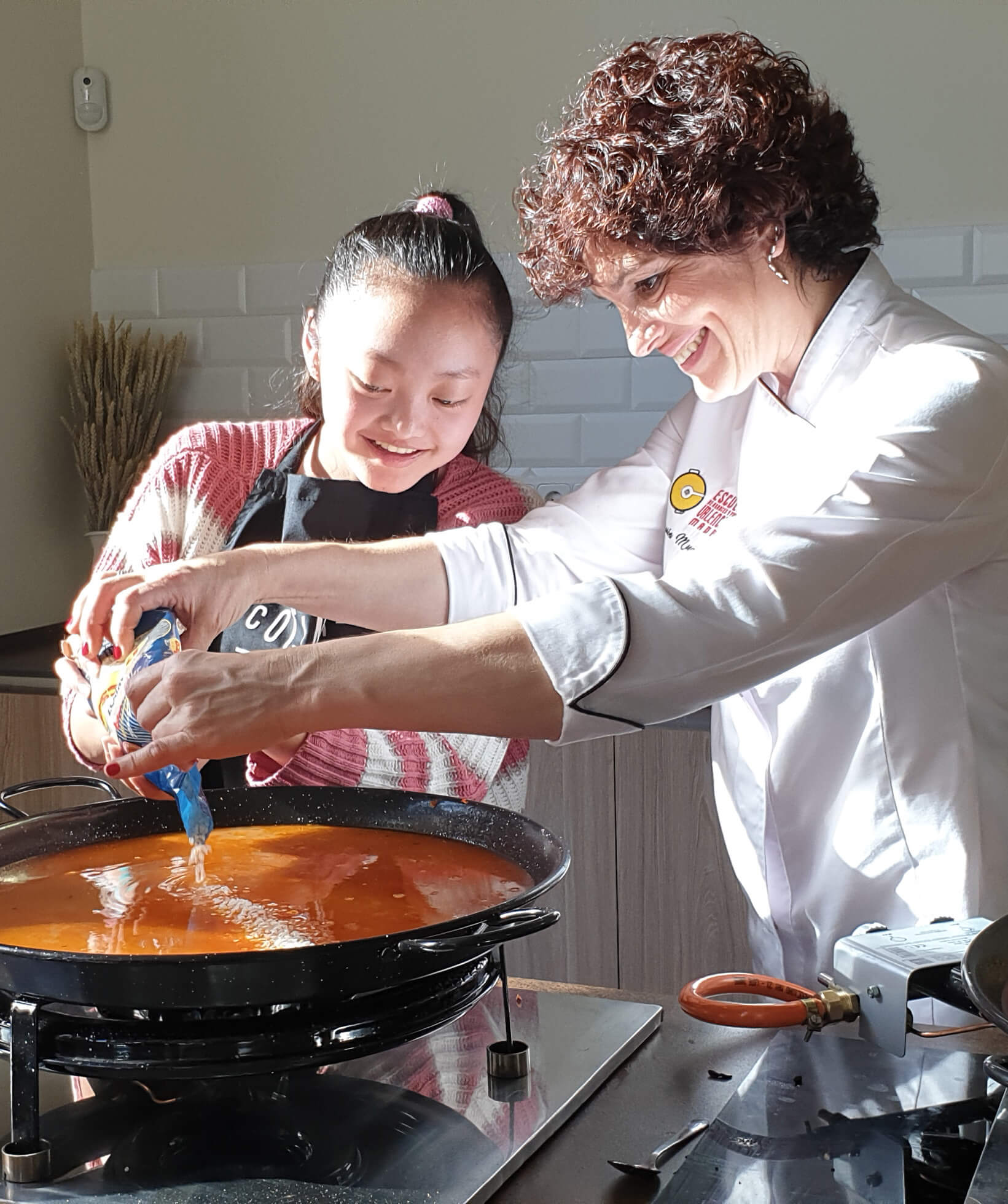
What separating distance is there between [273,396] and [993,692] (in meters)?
2.57

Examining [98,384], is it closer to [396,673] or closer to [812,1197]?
[396,673]

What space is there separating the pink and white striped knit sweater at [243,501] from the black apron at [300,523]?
2cm

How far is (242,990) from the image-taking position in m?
0.86

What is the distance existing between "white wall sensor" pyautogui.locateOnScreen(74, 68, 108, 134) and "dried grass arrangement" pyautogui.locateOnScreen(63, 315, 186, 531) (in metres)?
0.56

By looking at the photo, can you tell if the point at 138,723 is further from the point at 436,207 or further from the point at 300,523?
the point at 436,207

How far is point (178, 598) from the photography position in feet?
4.71

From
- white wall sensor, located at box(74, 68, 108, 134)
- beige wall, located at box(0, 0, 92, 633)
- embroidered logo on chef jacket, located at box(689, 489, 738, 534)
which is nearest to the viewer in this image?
embroidered logo on chef jacket, located at box(689, 489, 738, 534)

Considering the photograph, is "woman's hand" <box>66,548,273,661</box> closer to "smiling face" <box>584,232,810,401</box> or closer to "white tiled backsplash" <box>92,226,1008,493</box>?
"smiling face" <box>584,232,810,401</box>

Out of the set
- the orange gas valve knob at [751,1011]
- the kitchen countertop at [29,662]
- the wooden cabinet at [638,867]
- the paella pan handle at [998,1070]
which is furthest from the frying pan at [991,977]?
the kitchen countertop at [29,662]

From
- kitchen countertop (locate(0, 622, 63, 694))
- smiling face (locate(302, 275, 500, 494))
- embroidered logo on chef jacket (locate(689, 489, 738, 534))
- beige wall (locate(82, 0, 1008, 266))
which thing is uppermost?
beige wall (locate(82, 0, 1008, 266))

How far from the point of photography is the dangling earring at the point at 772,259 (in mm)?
1427

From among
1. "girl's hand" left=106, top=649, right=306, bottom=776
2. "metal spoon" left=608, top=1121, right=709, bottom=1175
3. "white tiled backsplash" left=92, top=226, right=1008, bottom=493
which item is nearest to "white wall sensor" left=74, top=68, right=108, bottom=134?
"white tiled backsplash" left=92, top=226, right=1008, bottom=493

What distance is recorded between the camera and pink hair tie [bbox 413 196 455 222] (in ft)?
5.76

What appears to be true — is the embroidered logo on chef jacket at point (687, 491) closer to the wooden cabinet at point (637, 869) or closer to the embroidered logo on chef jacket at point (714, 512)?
the embroidered logo on chef jacket at point (714, 512)
